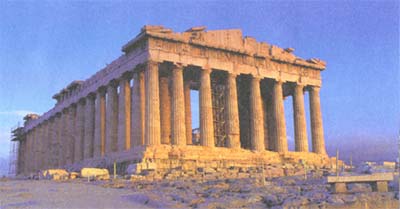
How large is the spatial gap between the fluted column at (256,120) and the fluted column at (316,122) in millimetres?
5623

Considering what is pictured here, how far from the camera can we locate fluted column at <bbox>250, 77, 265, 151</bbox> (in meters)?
37.7

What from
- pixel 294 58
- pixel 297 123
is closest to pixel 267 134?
pixel 297 123

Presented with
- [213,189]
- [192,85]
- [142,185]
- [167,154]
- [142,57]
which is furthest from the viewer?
[192,85]

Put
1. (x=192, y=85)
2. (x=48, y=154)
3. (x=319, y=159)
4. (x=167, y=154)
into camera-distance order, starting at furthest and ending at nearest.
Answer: (x=48, y=154) < (x=192, y=85) < (x=319, y=159) < (x=167, y=154)

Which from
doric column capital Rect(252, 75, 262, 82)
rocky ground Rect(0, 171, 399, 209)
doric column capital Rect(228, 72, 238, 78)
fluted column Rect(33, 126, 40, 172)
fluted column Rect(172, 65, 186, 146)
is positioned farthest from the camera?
fluted column Rect(33, 126, 40, 172)

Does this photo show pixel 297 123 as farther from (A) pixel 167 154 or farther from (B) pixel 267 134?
(A) pixel 167 154

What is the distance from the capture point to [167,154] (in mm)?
31719

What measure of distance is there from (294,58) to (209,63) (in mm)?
8933

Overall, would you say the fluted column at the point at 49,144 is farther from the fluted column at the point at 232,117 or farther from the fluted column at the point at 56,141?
the fluted column at the point at 232,117

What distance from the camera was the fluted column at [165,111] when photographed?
39947 mm

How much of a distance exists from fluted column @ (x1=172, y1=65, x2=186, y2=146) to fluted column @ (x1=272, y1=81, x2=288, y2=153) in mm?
8948

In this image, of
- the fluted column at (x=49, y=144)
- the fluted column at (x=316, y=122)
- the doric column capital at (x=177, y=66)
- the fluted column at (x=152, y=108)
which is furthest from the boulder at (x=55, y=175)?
the fluted column at (x=49, y=144)

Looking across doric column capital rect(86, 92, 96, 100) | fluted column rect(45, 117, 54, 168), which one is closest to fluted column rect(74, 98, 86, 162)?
doric column capital rect(86, 92, 96, 100)

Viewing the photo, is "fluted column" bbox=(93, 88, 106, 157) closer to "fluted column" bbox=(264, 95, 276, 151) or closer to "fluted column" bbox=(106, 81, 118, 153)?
"fluted column" bbox=(106, 81, 118, 153)
